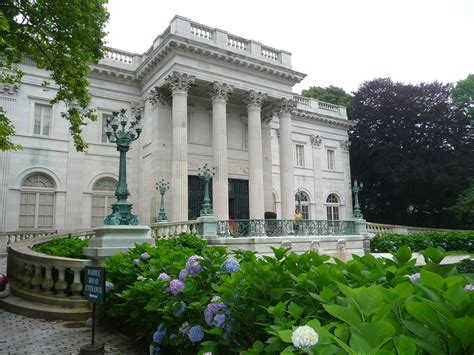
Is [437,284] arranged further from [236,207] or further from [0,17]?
[236,207]

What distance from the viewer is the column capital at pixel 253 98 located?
76.0 ft

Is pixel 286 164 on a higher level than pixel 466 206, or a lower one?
higher

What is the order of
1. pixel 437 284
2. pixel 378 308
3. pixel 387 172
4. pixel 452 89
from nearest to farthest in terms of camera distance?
pixel 378 308
pixel 437 284
pixel 387 172
pixel 452 89

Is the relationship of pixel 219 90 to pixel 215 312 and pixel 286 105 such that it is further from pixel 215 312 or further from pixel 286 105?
pixel 215 312

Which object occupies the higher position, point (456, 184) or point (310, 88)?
point (310, 88)

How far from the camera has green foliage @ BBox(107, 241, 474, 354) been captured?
4.73 feet

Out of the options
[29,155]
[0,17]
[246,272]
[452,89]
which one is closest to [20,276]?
[0,17]

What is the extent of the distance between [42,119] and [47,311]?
18.2m

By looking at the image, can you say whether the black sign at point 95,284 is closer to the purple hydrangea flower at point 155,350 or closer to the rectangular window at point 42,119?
the purple hydrangea flower at point 155,350

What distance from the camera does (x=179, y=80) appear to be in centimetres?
2052

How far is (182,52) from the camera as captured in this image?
2066 centimetres

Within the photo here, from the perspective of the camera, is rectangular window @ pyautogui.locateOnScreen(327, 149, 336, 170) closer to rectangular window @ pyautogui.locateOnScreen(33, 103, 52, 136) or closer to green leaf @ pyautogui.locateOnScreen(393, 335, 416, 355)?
rectangular window @ pyautogui.locateOnScreen(33, 103, 52, 136)

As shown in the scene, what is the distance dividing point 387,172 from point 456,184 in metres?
5.60

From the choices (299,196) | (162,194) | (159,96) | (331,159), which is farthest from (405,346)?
(331,159)
